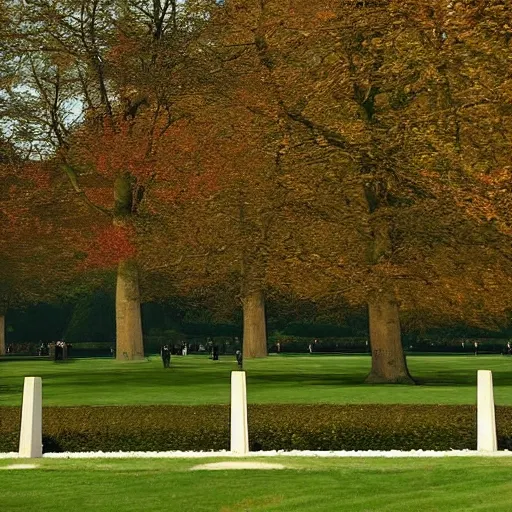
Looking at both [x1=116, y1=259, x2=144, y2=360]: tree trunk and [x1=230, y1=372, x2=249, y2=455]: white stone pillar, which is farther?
[x1=116, y1=259, x2=144, y2=360]: tree trunk

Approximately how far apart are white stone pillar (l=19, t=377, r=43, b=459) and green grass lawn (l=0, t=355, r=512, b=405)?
5916mm

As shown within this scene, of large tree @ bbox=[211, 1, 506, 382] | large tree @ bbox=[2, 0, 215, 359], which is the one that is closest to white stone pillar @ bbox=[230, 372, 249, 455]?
large tree @ bbox=[211, 1, 506, 382]

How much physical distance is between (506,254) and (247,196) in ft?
25.5

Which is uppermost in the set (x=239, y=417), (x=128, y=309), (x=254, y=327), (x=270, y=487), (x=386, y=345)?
(x=128, y=309)

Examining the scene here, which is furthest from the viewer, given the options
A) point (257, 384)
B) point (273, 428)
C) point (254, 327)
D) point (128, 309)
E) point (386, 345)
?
point (254, 327)

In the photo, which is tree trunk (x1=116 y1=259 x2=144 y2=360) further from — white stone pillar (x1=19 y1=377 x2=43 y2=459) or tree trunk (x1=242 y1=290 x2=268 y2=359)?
white stone pillar (x1=19 y1=377 x2=43 y2=459)

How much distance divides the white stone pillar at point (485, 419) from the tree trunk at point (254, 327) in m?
32.4

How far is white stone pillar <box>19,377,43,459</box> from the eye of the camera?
20109 millimetres

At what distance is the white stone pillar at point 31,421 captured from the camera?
66.0 feet

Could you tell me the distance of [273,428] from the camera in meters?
21.8

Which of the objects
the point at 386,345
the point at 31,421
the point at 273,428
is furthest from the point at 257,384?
the point at 31,421

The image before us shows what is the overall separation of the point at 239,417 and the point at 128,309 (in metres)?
28.8

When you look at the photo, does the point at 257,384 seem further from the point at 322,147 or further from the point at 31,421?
the point at 31,421

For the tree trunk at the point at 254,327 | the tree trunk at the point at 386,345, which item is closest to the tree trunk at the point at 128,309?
the tree trunk at the point at 254,327
